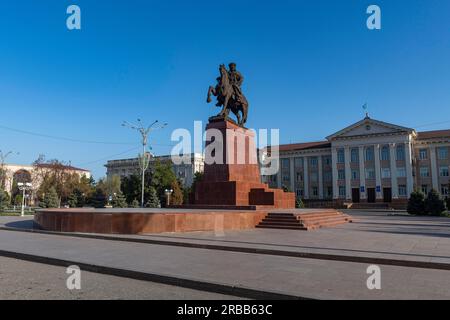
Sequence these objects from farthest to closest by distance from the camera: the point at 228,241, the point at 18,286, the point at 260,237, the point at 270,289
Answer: the point at 260,237
the point at 228,241
the point at 18,286
the point at 270,289

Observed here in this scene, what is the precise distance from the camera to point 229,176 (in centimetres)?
1758

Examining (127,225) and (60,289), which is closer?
(60,289)

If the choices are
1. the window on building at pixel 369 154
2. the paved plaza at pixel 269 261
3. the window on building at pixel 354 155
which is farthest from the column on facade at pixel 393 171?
the paved plaza at pixel 269 261

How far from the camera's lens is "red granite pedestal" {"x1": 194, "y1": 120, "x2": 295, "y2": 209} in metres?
17.3

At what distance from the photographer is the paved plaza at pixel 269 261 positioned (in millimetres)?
5520

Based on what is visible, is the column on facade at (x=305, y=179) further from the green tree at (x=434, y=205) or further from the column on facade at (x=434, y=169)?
the green tree at (x=434, y=205)

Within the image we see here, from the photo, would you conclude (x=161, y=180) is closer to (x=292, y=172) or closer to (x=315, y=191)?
(x=292, y=172)

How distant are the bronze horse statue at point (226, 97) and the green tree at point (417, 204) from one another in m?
22.8

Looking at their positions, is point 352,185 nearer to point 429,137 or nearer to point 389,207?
point 389,207

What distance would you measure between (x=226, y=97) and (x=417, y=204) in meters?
24.6

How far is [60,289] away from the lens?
18.5 ft

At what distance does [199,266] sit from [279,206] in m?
11.6

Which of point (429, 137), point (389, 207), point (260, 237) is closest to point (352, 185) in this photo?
point (389, 207)
